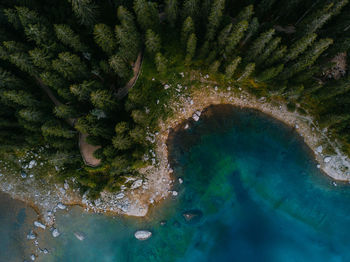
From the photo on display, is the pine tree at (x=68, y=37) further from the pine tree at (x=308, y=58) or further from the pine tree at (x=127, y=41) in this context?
the pine tree at (x=308, y=58)

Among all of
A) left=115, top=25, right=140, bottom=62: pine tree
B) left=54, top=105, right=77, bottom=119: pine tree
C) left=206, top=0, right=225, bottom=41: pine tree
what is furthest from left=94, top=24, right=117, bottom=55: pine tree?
left=206, top=0, right=225, bottom=41: pine tree

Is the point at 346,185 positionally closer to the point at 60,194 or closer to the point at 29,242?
the point at 60,194

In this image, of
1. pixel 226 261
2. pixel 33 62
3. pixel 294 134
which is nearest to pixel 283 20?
pixel 294 134

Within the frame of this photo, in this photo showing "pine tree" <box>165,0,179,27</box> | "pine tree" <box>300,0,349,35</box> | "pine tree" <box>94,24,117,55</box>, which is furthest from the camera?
"pine tree" <box>165,0,179,27</box>

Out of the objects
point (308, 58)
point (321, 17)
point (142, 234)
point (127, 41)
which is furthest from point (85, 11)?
point (142, 234)

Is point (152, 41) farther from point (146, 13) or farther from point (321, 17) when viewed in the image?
point (321, 17)

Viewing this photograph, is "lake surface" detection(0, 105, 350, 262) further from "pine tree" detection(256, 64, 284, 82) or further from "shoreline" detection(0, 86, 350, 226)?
"pine tree" detection(256, 64, 284, 82)

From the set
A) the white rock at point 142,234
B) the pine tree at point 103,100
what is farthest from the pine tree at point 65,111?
the white rock at point 142,234
